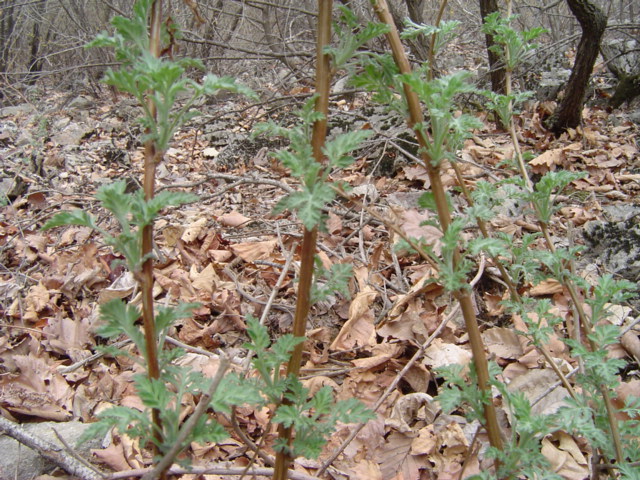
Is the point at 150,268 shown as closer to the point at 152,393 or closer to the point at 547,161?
the point at 152,393

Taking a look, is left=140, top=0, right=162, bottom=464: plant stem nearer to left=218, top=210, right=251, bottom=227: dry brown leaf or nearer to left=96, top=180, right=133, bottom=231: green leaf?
left=96, top=180, right=133, bottom=231: green leaf

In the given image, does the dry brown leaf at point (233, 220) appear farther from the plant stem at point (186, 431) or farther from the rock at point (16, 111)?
the rock at point (16, 111)

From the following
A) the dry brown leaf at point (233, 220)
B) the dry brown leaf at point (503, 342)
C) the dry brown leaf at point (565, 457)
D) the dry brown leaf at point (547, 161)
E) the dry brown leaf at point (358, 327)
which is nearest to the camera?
the dry brown leaf at point (565, 457)

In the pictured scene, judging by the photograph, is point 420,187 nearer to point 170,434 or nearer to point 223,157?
point 223,157

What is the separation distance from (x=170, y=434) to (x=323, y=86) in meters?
0.80

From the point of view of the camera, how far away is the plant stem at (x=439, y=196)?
1.03 metres

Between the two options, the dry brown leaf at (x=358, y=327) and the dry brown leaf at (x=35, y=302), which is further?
the dry brown leaf at (x=35, y=302)

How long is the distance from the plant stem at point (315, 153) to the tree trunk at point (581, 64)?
4.51m

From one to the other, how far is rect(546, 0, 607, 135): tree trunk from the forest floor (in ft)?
0.56

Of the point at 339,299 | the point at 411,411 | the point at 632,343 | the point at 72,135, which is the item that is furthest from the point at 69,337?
the point at 72,135

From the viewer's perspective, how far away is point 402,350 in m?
2.32

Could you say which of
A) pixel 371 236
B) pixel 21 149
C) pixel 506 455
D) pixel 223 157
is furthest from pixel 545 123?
pixel 21 149

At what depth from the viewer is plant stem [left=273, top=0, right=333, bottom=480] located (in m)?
0.97

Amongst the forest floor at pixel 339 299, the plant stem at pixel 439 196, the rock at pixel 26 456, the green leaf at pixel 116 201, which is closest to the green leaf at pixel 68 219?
the green leaf at pixel 116 201
